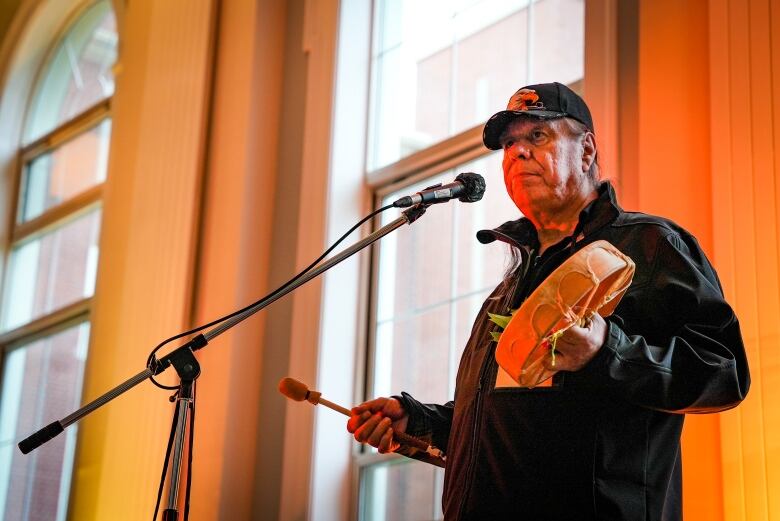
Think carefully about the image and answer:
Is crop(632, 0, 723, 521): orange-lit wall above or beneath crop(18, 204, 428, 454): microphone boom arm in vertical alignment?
above

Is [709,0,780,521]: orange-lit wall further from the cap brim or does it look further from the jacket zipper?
the jacket zipper

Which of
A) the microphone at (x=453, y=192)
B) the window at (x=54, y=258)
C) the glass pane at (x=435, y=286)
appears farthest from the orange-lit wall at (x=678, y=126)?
the window at (x=54, y=258)

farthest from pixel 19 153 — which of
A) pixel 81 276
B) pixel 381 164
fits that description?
pixel 381 164

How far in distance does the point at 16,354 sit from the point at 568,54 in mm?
3829

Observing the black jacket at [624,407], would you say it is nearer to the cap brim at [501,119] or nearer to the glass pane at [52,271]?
the cap brim at [501,119]

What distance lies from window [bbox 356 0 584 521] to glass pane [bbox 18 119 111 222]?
2.28 m

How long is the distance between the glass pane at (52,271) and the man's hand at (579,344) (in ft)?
13.6

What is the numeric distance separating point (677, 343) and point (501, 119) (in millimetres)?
760

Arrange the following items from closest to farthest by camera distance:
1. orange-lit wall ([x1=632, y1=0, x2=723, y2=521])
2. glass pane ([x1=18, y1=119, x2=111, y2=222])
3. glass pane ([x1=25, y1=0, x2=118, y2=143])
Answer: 1. orange-lit wall ([x1=632, y1=0, x2=723, y2=521])
2. glass pane ([x1=18, y1=119, x2=111, y2=222])
3. glass pane ([x1=25, y1=0, x2=118, y2=143])

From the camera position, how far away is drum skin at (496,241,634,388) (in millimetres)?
1816

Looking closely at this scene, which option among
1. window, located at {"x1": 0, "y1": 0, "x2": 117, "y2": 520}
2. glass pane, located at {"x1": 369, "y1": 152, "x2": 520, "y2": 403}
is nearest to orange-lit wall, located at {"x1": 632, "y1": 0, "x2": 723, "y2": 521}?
glass pane, located at {"x1": 369, "y1": 152, "x2": 520, "y2": 403}

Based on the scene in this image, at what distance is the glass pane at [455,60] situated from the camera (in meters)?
3.62

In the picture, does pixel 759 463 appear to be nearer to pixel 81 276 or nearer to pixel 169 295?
pixel 169 295

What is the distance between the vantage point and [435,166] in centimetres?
404
